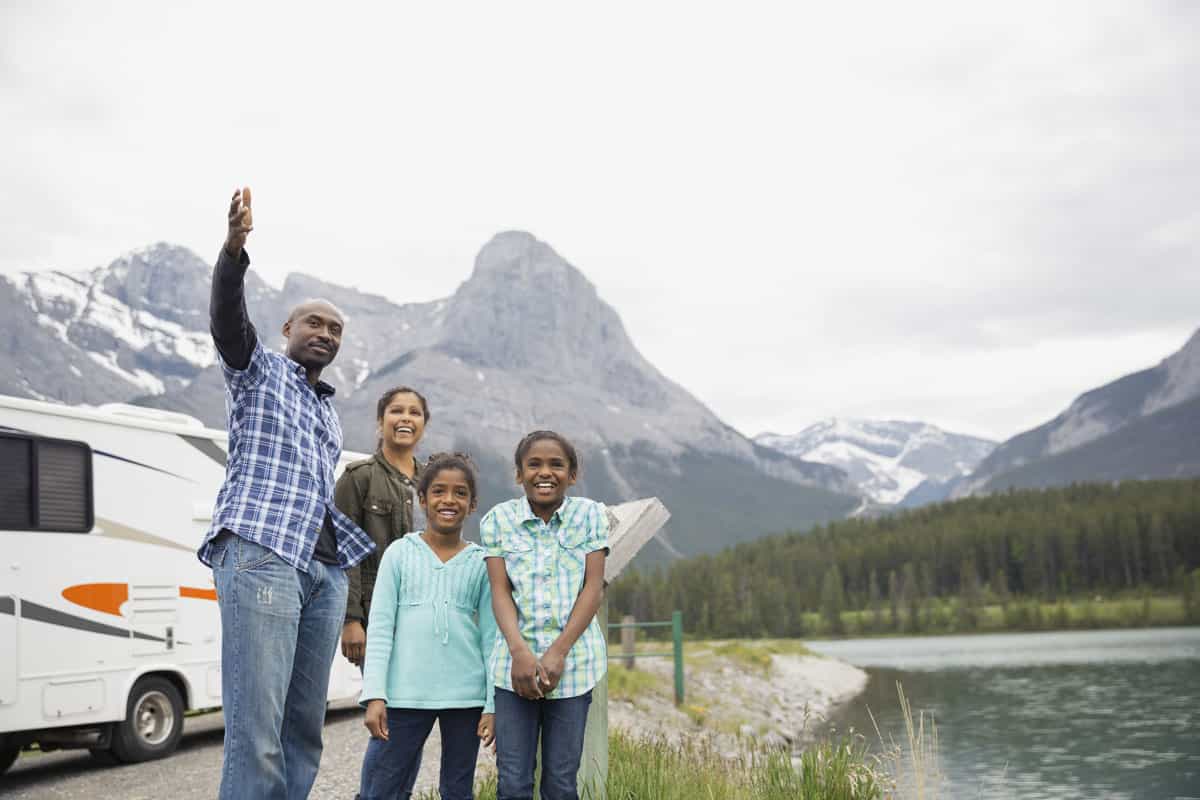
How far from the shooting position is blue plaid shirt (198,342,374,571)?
3639 mm

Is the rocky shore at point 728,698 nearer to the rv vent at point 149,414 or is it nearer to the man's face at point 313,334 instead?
the rv vent at point 149,414

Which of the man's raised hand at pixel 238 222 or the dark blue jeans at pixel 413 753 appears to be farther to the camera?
the dark blue jeans at pixel 413 753

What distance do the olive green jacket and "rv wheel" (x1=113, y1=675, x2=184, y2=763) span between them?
635 centimetres

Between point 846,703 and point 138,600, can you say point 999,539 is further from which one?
point 138,600

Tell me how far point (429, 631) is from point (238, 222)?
1.62 m

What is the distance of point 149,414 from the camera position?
35.4ft

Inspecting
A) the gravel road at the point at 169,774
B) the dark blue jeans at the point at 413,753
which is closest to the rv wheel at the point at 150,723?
the gravel road at the point at 169,774

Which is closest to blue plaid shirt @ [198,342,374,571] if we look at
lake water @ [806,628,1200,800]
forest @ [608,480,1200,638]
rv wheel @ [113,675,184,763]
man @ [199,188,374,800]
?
man @ [199,188,374,800]

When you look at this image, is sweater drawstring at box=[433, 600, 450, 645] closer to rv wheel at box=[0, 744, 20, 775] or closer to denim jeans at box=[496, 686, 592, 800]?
denim jeans at box=[496, 686, 592, 800]

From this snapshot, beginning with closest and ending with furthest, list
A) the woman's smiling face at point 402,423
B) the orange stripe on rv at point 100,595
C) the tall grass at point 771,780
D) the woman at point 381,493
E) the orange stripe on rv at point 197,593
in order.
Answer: the woman at point 381,493
the woman's smiling face at point 402,423
the tall grass at point 771,780
the orange stripe on rv at point 100,595
the orange stripe on rv at point 197,593

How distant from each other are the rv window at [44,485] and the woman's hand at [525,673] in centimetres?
686

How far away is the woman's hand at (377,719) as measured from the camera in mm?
3795

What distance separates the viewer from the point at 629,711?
56.0 feet

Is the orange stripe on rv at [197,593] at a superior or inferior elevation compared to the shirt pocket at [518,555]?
inferior
